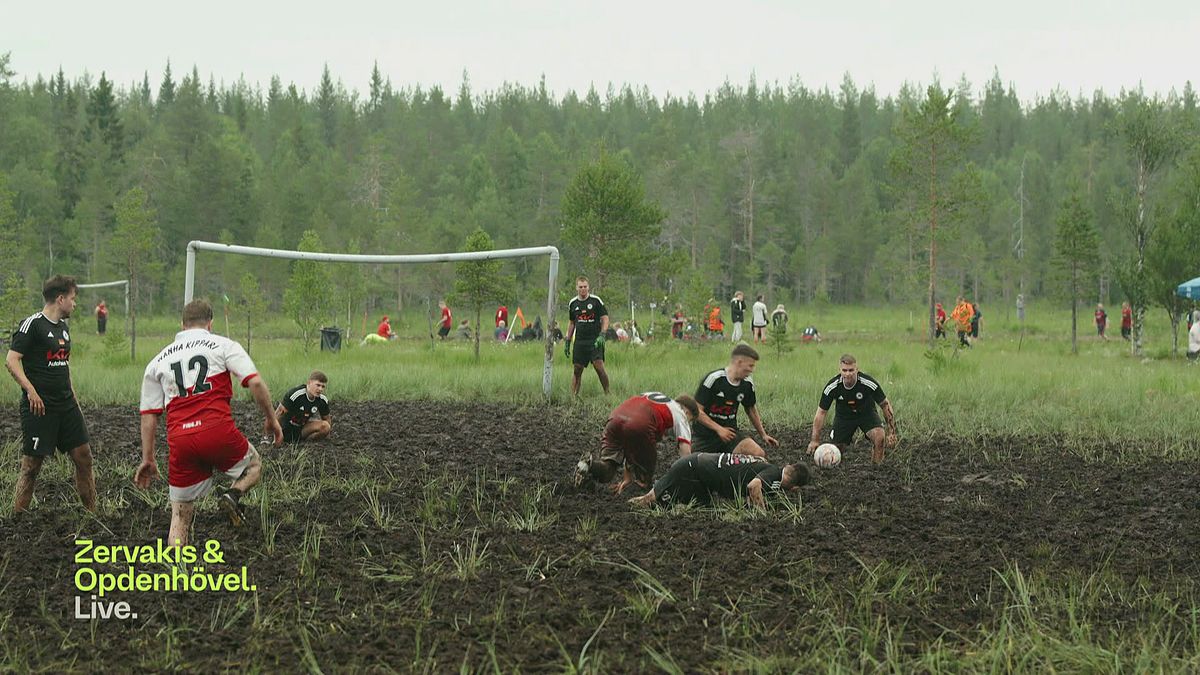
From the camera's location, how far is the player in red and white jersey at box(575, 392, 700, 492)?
8.98 meters

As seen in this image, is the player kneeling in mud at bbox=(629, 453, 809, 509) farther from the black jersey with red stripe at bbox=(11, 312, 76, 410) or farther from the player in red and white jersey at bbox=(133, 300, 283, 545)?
the black jersey with red stripe at bbox=(11, 312, 76, 410)

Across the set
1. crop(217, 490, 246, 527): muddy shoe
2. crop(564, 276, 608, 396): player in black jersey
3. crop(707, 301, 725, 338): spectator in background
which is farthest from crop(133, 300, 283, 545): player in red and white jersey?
crop(707, 301, 725, 338): spectator in background

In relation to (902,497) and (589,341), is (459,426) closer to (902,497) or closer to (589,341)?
(589,341)

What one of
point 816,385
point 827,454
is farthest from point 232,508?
point 816,385

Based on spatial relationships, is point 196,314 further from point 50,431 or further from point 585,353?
point 585,353

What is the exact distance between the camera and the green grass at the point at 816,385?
43.1 ft

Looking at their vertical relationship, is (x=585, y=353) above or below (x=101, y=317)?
above

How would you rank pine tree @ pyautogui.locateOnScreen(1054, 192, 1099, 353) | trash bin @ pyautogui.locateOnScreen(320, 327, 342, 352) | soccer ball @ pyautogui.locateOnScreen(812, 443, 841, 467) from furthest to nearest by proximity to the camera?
pine tree @ pyautogui.locateOnScreen(1054, 192, 1099, 353) → trash bin @ pyautogui.locateOnScreen(320, 327, 342, 352) → soccer ball @ pyautogui.locateOnScreen(812, 443, 841, 467)

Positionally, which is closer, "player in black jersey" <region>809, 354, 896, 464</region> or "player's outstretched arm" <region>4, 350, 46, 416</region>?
"player's outstretched arm" <region>4, 350, 46, 416</region>

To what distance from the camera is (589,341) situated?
15977 millimetres

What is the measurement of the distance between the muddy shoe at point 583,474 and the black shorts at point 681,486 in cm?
82

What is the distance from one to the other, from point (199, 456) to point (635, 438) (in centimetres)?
361

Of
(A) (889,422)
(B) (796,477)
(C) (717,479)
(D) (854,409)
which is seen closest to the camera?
(B) (796,477)

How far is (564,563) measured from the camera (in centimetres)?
662
